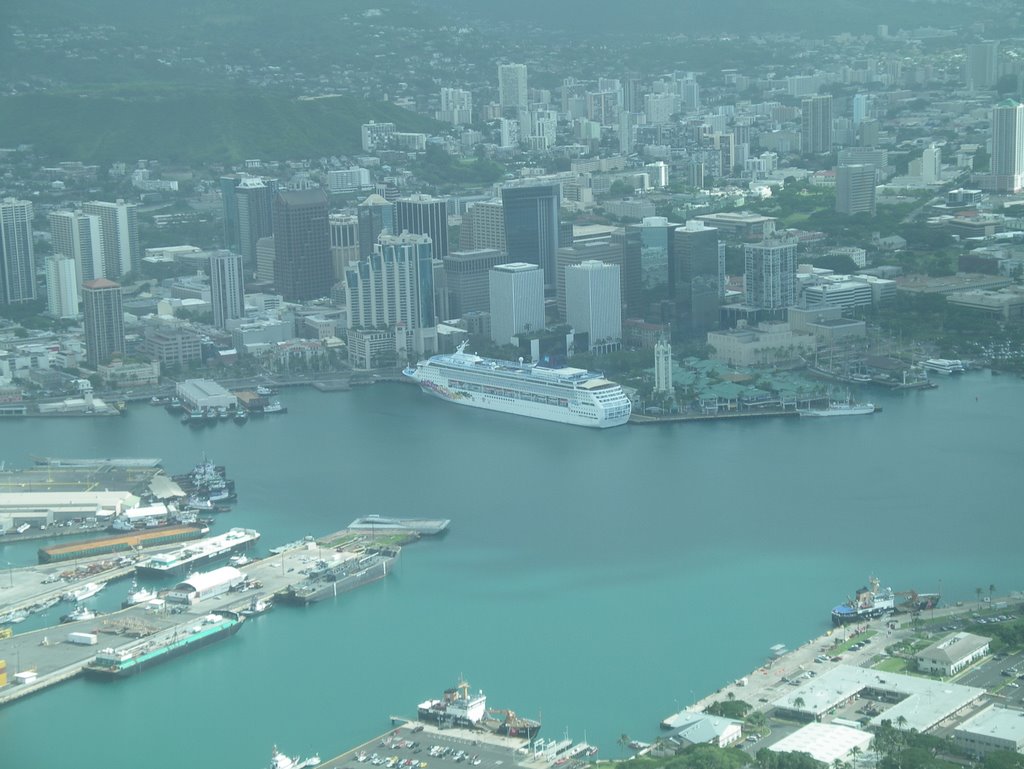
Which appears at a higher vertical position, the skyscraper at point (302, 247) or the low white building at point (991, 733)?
the skyscraper at point (302, 247)

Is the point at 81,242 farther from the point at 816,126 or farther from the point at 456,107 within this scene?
the point at 456,107

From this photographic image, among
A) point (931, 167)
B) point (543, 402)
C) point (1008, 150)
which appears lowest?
point (543, 402)

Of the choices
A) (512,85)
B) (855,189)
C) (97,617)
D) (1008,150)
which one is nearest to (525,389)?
(97,617)

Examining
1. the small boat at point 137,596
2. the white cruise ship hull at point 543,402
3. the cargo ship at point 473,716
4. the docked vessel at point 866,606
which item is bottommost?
the cargo ship at point 473,716

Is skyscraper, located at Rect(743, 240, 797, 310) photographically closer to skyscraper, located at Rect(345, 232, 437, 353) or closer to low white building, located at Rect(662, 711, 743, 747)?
skyscraper, located at Rect(345, 232, 437, 353)

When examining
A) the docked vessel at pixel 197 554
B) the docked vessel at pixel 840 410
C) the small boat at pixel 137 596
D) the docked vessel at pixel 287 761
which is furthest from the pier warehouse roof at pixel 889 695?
the docked vessel at pixel 840 410

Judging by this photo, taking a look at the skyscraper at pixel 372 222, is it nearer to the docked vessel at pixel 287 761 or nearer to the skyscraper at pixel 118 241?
the skyscraper at pixel 118 241
